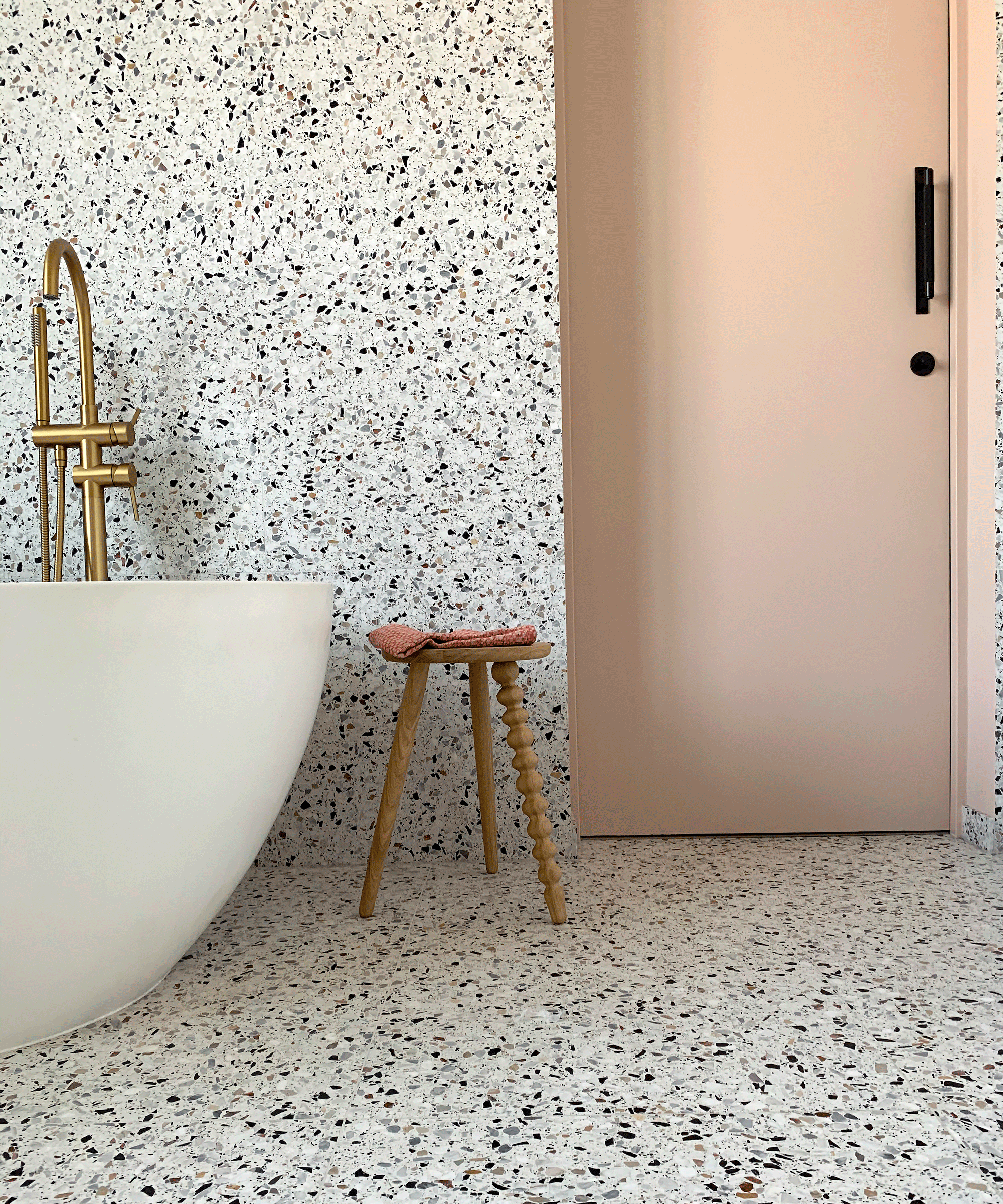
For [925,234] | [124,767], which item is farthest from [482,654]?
[925,234]

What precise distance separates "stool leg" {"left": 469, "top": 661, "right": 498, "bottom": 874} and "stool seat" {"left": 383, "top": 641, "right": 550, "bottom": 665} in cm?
18

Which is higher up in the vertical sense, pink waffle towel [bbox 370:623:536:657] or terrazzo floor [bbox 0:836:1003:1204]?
pink waffle towel [bbox 370:623:536:657]

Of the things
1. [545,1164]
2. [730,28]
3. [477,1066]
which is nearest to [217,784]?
[477,1066]

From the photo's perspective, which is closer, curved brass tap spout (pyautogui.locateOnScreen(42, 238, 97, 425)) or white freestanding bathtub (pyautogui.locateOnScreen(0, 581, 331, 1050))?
white freestanding bathtub (pyautogui.locateOnScreen(0, 581, 331, 1050))

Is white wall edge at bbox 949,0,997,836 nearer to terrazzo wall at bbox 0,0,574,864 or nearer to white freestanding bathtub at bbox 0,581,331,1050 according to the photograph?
terrazzo wall at bbox 0,0,574,864

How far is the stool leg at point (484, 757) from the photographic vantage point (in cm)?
170

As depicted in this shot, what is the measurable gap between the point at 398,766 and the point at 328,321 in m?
0.90

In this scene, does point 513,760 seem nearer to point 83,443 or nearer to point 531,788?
point 531,788

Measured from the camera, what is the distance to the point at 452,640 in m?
1.49

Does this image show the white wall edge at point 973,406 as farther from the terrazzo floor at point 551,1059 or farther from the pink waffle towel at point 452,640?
the pink waffle towel at point 452,640

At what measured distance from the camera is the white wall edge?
1850mm

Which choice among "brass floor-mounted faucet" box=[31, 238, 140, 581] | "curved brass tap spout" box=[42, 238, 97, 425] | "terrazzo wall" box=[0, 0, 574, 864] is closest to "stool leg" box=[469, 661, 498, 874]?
"terrazzo wall" box=[0, 0, 574, 864]

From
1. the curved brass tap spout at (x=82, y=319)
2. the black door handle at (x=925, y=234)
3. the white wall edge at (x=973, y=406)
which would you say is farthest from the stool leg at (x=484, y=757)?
the black door handle at (x=925, y=234)

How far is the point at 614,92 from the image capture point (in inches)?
77.6
